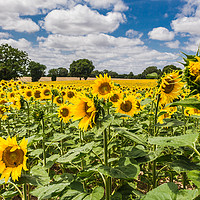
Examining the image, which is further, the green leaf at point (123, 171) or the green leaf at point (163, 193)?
the green leaf at point (123, 171)

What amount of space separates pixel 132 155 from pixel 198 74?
92 cm

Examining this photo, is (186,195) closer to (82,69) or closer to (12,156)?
(12,156)

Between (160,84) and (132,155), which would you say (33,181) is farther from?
(160,84)

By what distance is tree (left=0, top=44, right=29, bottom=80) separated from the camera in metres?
30.3

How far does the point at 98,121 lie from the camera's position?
149cm

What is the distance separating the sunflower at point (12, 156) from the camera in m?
1.66

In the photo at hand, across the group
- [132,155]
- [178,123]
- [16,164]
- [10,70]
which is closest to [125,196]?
[132,155]

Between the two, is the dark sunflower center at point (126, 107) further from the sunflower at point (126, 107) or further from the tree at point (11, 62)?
the tree at point (11, 62)

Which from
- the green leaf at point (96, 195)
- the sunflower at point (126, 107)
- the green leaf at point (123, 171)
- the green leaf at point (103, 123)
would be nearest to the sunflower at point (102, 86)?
the sunflower at point (126, 107)

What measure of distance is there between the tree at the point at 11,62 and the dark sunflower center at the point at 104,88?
103ft

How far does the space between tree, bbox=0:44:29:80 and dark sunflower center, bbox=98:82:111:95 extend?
31417mm

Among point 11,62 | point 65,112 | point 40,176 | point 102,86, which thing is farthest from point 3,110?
point 11,62

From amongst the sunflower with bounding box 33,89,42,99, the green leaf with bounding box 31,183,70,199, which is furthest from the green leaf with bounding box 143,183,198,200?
the sunflower with bounding box 33,89,42,99

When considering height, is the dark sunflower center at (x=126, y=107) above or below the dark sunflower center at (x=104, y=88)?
below
